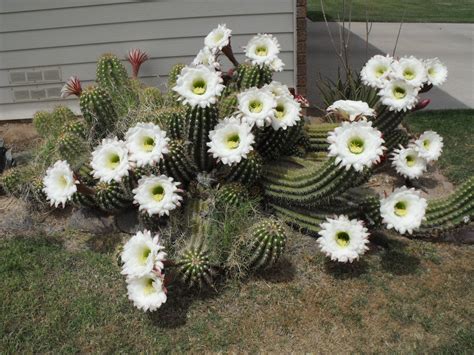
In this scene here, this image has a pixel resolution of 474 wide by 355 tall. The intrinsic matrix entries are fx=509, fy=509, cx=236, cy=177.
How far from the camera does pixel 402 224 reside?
3.50 meters

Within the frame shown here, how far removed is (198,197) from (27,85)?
11.6ft

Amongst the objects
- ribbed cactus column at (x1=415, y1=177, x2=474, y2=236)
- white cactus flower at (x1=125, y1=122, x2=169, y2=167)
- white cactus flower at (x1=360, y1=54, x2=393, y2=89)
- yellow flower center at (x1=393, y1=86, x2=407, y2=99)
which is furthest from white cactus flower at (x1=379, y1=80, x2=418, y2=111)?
white cactus flower at (x1=125, y1=122, x2=169, y2=167)

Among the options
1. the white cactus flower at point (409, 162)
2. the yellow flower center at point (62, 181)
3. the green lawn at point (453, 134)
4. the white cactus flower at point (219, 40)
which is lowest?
the green lawn at point (453, 134)

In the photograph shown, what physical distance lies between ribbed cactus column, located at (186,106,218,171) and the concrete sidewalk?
3.23m

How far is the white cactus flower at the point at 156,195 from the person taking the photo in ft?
11.0

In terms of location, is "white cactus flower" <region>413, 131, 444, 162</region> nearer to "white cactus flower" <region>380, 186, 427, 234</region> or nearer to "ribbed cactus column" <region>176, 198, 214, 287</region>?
"white cactus flower" <region>380, 186, 427, 234</region>

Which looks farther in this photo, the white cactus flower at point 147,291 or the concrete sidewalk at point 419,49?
the concrete sidewalk at point 419,49

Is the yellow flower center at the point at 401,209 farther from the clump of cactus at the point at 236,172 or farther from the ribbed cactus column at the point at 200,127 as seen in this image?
the ribbed cactus column at the point at 200,127

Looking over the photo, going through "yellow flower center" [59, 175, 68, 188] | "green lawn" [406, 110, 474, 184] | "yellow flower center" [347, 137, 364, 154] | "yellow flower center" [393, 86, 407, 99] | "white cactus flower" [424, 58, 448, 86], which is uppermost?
"white cactus flower" [424, 58, 448, 86]

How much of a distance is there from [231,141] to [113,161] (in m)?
0.84

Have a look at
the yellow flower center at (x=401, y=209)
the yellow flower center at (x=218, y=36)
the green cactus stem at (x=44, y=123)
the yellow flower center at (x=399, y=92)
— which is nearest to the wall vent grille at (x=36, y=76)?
the green cactus stem at (x=44, y=123)

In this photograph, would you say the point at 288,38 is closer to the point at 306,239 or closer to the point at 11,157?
the point at 306,239

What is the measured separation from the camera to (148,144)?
357 cm

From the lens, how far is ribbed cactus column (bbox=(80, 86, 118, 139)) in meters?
4.32
